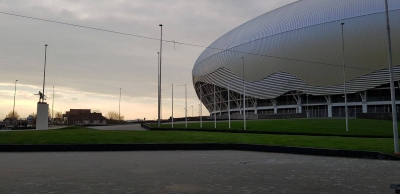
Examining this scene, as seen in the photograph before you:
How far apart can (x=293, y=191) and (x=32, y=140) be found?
57.3 feet

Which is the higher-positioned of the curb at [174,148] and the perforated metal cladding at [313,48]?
the perforated metal cladding at [313,48]

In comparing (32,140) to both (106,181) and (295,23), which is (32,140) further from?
(295,23)

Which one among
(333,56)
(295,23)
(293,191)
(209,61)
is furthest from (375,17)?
(293,191)

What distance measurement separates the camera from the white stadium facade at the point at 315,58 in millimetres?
53438

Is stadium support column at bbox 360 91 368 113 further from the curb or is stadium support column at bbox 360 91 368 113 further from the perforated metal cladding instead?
the curb

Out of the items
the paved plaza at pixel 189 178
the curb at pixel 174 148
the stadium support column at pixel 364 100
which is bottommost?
the paved plaza at pixel 189 178

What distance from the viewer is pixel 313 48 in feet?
189

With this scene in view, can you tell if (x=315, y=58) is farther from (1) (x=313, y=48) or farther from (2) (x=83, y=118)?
(2) (x=83, y=118)

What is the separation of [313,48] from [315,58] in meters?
1.84

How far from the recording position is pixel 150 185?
8328mm

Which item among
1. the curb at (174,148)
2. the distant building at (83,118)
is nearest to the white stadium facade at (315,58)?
the curb at (174,148)

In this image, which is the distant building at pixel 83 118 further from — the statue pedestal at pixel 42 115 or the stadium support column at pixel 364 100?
the stadium support column at pixel 364 100

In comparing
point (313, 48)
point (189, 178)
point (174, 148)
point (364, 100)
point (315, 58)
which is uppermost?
point (313, 48)

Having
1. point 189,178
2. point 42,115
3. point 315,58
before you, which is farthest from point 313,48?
point 189,178
